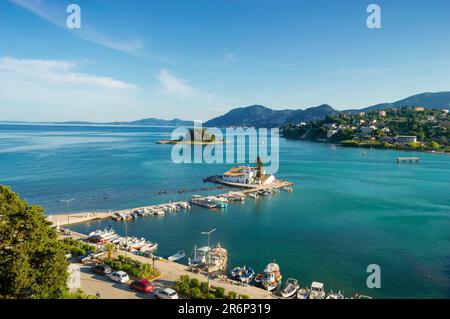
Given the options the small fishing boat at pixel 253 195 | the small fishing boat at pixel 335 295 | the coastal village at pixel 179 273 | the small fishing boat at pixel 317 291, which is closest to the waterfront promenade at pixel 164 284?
the coastal village at pixel 179 273

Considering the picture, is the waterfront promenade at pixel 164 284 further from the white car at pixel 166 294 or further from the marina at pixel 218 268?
the white car at pixel 166 294

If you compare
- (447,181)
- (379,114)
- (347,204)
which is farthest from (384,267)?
(379,114)

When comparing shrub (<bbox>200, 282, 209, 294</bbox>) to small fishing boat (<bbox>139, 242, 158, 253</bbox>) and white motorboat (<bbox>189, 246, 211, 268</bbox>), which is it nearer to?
white motorboat (<bbox>189, 246, 211, 268</bbox>)

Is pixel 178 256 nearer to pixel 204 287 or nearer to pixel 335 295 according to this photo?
pixel 204 287

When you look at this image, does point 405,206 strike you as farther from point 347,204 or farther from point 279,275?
point 279,275

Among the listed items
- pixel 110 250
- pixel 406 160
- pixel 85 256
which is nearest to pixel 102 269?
pixel 110 250

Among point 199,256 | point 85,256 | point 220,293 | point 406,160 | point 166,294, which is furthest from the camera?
point 406,160
